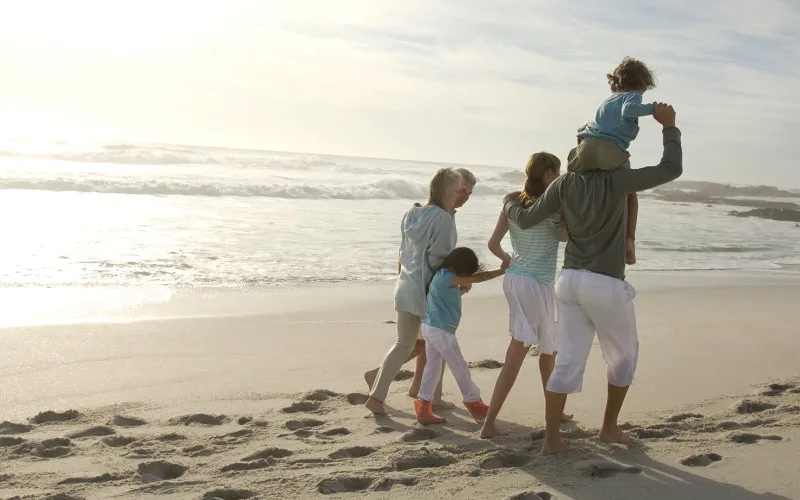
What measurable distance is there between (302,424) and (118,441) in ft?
3.27

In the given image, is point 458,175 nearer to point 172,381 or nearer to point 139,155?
point 172,381

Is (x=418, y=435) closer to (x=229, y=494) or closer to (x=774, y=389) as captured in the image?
(x=229, y=494)

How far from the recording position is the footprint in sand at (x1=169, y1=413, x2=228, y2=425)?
481 cm

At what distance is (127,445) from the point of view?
4355 mm

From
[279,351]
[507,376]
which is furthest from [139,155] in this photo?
[507,376]

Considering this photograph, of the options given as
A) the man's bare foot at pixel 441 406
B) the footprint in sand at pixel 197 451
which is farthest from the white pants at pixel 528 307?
the footprint in sand at pixel 197 451

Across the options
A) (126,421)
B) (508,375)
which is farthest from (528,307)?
(126,421)

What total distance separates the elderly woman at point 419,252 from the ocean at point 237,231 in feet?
16.9

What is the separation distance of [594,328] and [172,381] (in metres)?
3.09

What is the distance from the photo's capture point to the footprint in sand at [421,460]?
398cm

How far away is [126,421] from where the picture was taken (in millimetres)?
4781

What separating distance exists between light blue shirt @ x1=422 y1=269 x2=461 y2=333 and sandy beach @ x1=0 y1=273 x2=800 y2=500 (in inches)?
23.5

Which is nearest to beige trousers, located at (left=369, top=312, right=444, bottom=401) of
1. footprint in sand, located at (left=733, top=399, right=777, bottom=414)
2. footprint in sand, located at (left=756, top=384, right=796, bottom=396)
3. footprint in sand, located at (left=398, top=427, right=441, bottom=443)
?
footprint in sand, located at (left=398, top=427, right=441, bottom=443)

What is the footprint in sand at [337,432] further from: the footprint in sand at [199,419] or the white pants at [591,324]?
the white pants at [591,324]
